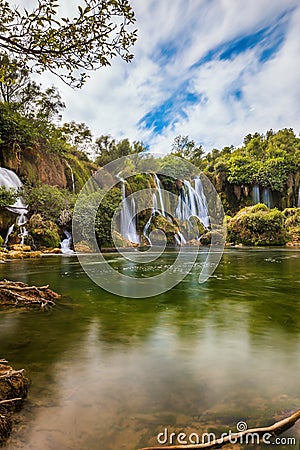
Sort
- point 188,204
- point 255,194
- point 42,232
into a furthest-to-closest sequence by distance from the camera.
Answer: point 255,194, point 188,204, point 42,232

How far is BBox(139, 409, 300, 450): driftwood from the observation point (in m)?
1.90

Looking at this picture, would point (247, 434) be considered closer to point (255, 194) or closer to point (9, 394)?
point (9, 394)

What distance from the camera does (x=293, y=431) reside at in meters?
2.13

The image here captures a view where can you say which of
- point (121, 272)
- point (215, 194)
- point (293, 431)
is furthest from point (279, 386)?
point (215, 194)

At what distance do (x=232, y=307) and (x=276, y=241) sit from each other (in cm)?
2462

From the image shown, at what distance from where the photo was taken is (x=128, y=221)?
84.8 ft

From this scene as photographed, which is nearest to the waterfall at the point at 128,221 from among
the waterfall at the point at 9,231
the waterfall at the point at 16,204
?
the waterfall at the point at 16,204

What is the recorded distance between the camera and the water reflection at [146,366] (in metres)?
2.24

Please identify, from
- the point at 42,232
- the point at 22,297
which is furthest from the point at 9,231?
the point at 22,297

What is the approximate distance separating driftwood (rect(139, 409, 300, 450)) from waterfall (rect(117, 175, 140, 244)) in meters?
22.4

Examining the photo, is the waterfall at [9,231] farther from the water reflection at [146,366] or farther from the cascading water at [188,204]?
the cascading water at [188,204]

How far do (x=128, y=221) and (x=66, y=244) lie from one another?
298 inches

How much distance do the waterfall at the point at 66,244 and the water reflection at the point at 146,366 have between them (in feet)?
41.1

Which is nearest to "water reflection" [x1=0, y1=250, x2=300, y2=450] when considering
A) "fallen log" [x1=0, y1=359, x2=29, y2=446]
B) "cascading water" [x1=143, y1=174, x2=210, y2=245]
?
"fallen log" [x1=0, y1=359, x2=29, y2=446]
